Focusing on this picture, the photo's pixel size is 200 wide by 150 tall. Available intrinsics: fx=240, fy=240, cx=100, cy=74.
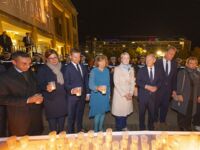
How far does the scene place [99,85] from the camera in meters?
5.14

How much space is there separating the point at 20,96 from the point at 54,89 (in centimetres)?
84

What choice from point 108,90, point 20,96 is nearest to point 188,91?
point 108,90

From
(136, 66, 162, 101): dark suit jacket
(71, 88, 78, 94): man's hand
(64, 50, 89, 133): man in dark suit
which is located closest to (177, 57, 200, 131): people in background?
(136, 66, 162, 101): dark suit jacket

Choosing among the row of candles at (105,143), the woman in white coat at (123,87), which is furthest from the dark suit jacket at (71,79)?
the row of candles at (105,143)

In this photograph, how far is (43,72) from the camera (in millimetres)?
4438

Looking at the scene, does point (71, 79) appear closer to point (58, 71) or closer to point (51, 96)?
point (58, 71)

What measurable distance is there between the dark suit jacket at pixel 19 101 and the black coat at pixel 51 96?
0.50m

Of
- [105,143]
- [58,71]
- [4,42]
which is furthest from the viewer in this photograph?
[4,42]

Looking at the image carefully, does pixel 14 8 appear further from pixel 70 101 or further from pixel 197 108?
pixel 197 108

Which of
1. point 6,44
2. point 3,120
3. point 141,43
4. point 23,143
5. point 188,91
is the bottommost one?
point 3,120

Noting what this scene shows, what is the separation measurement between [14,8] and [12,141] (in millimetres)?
13702

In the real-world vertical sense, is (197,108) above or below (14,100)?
below

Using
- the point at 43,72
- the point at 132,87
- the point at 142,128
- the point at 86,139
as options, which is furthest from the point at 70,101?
the point at 86,139

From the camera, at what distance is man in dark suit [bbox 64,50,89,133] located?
4852 mm
